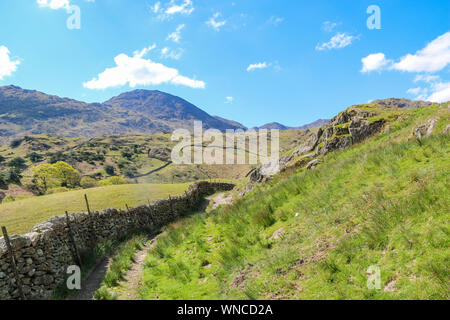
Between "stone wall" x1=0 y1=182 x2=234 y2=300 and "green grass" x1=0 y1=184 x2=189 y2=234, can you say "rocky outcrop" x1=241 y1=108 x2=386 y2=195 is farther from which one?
"green grass" x1=0 y1=184 x2=189 y2=234

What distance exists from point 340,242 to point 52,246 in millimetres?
11728

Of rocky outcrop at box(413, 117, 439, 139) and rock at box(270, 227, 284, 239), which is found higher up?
rocky outcrop at box(413, 117, 439, 139)

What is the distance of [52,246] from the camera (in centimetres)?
1113

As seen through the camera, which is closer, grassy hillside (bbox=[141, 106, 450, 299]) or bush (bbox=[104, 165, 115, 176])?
grassy hillside (bbox=[141, 106, 450, 299])

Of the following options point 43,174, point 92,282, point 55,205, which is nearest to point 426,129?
point 92,282

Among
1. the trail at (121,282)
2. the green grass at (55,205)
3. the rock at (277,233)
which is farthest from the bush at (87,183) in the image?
the rock at (277,233)

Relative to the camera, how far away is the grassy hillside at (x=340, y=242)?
481cm

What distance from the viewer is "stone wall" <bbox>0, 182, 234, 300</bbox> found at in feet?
28.2

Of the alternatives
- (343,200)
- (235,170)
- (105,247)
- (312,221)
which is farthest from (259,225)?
(235,170)

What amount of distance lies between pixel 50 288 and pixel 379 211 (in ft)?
40.0

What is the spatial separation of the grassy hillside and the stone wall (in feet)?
12.8

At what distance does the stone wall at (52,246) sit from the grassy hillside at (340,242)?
390cm

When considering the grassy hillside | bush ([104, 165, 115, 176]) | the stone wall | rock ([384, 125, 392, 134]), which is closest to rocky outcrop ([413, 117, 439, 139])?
the grassy hillside

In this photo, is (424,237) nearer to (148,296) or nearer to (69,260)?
(148,296)
